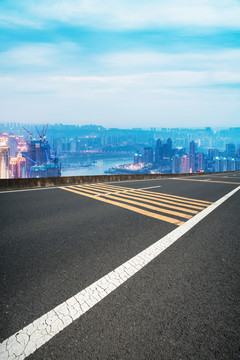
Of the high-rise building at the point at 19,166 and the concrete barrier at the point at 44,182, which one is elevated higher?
the concrete barrier at the point at 44,182

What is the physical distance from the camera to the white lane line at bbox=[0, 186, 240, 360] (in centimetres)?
158

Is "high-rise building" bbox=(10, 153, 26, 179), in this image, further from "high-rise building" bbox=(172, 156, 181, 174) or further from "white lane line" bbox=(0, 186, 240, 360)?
"white lane line" bbox=(0, 186, 240, 360)

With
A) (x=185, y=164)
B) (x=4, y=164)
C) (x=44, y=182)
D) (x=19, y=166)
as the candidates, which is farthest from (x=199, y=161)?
(x=44, y=182)

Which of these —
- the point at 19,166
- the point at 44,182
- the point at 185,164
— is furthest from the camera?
the point at 185,164

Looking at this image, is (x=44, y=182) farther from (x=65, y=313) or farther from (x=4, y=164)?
(x=4, y=164)

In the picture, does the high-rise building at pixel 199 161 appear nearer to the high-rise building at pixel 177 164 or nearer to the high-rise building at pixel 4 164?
the high-rise building at pixel 177 164

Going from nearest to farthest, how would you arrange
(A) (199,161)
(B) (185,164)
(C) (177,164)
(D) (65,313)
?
1. (D) (65,313)
2. (C) (177,164)
3. (B) (185,164)
4. (A) (199,161)

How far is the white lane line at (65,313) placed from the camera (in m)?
1.58

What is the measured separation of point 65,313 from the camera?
1.94m

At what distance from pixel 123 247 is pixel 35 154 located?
5633 inches

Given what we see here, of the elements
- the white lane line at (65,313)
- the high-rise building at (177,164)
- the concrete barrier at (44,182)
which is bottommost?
the high-rise building at (177,164)

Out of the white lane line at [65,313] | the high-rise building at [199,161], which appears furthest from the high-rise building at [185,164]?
the white lane line at [65,313]

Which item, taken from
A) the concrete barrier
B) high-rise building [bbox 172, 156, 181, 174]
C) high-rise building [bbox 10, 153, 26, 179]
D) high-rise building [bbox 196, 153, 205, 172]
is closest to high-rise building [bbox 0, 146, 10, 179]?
high-rise building [bbox 10, 153, 26, 179]

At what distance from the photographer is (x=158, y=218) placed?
16.5 ft
